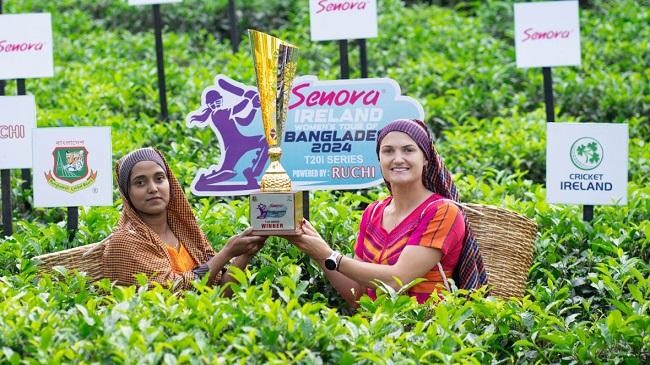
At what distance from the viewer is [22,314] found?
454cm

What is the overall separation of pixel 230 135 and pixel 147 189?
0.84m

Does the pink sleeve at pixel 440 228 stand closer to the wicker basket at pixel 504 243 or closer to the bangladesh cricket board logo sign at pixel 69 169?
the wicker basket at pixel 504 243

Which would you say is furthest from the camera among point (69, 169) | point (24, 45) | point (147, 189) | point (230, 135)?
point (24, 45)

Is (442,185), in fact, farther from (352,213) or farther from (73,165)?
(73,165)

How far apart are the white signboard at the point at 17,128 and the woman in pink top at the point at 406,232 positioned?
6.74ft

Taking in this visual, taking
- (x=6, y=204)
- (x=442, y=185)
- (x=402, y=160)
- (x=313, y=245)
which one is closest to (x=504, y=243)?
(x=442, y=185)

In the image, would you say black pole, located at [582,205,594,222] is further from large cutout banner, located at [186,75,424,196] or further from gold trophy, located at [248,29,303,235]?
gold trophy, located at [248,29,303,235]

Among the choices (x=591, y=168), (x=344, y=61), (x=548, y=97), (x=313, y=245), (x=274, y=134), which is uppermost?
(x=344, y=61)

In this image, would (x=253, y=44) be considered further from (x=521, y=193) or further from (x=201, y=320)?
(x=521, y=193)

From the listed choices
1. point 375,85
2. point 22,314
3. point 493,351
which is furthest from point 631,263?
point 22,314

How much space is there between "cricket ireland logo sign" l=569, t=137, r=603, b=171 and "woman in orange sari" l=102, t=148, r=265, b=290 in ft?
6.84

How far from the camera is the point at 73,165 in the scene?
21.1 feet

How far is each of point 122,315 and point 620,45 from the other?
8.48 meters

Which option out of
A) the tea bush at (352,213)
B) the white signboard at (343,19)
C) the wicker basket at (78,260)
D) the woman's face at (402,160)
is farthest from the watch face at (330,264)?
the white signboard at (343,19)
